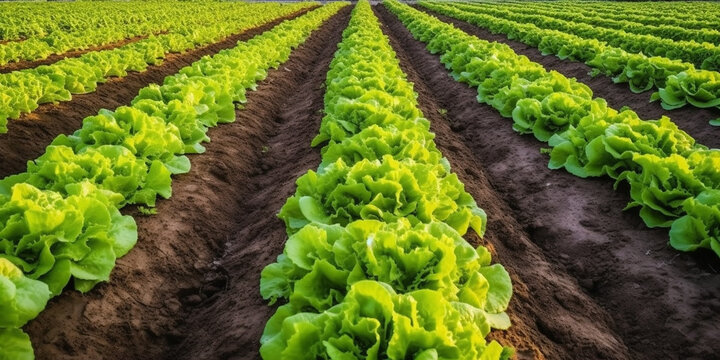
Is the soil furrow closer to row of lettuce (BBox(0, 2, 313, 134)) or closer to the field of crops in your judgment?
the field of crops

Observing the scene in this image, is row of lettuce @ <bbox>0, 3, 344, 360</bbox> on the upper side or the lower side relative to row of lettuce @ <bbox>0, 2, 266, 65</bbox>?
upper

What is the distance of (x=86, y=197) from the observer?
4.53 meters

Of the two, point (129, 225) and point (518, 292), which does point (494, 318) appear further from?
point (129, 225)

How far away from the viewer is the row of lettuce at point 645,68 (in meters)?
9.59

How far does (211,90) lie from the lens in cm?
942

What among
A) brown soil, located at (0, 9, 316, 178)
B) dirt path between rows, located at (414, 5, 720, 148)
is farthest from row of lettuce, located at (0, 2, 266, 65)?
dirt path between rows, located at (414, 5, 720, 148)

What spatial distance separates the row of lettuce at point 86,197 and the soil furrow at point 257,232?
1001 mm

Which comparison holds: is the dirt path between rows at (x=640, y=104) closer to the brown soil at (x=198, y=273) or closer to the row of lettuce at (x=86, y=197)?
the brown soil at (x=198, y=273)

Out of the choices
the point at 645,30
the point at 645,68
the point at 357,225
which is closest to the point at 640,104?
the point at 645,68

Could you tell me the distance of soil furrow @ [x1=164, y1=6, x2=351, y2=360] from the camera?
4.19 metres

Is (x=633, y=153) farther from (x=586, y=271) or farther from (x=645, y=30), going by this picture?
(x=645, y=30)

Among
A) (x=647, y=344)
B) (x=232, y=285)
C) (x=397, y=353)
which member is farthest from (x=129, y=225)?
(x=647, y=344)

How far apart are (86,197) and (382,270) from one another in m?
2.92

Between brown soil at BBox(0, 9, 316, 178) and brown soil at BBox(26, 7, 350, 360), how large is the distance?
265 centimetres
